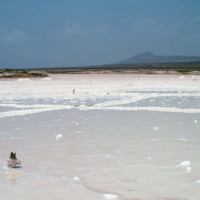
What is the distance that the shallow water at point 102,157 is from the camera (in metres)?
5.20

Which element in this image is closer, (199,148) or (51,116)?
(199,148)

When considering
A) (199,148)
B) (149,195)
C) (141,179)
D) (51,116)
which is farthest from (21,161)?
(51,116)

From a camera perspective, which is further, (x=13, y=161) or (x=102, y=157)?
(x=102, y=157)

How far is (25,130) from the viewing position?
9945 mm

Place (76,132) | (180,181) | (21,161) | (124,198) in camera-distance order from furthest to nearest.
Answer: (76,132) → (21,161) → (180,181) → (124,198)

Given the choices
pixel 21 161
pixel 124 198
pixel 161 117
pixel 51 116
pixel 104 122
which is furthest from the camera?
pixel 51 116

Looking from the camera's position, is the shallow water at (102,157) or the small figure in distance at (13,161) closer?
the shallow water at (102,157)

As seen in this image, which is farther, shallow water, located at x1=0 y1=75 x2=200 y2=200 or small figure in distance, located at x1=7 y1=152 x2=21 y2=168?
small figure in distance, located at x1=7 y1=152 x2=21 y2=168

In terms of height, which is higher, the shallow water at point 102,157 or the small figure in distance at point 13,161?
the small figure in distance at point 13,161

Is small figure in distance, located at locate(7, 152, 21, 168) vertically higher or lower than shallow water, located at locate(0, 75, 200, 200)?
higher

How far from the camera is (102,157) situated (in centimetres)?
690

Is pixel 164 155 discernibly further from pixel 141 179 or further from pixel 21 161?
pixel 21 161

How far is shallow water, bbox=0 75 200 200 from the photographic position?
17.1ft

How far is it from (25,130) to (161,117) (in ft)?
13.7
